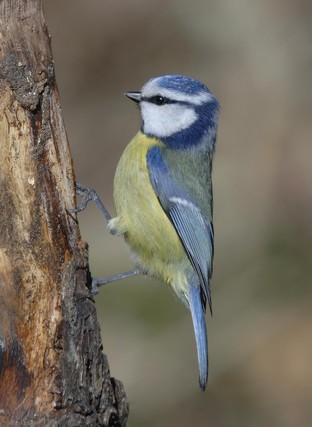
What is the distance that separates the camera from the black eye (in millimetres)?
4176

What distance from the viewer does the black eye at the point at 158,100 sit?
4176 millimetres

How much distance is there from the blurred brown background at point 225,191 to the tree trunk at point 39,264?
286 cm

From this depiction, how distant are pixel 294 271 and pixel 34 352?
151 inches

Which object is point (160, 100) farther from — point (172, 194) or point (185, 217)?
point (185, 217)

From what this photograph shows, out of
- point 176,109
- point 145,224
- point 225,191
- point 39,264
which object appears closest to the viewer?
point 39,264

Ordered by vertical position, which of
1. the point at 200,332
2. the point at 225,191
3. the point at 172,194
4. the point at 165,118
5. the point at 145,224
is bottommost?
the point at 225,191

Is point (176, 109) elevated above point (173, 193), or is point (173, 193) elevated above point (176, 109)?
point (176, 109)

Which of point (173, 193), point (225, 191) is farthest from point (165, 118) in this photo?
point (225, 191)

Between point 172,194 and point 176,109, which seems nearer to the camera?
point 172,194

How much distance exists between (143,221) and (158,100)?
25.5 inches

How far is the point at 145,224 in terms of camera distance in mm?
3988

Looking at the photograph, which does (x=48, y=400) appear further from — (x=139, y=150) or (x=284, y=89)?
(x=284, y=89)

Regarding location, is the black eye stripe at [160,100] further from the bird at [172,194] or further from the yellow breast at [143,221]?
the yellow breast at [143,221]

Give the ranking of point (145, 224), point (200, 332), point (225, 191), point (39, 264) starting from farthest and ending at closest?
point (225, 191)
point (145, 224)
point (200, 332)
point (39, 264)
